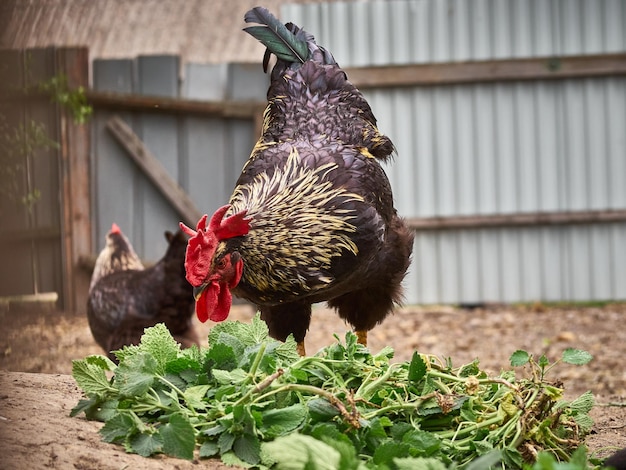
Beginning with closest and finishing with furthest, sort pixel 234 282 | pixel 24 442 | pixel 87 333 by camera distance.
Answer: pixel 24 442 < pixel 234 282 < pixel 87 333

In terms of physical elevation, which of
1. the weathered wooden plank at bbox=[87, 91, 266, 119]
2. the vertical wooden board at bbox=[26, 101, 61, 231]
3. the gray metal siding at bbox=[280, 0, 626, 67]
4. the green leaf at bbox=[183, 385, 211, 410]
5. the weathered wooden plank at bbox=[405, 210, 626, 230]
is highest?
the gray metal siding at bbox=[280, 0, 626, 67]

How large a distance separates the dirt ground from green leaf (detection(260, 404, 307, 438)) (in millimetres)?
217

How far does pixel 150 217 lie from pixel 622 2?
235 inches

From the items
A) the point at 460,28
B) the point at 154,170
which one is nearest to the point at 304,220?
the point at 154,170

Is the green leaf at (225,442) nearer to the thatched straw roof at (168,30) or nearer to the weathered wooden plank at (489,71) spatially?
the thatched straw roof at (168,30)

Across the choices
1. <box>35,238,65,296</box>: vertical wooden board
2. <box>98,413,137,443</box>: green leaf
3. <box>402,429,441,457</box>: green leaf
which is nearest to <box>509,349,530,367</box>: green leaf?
<box>402,429,441,457</box>: green leaf

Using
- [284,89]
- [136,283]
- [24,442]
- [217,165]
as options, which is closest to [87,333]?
[136,283]

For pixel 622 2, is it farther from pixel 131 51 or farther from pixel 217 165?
pixel 131 51

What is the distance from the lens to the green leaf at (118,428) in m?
2.47

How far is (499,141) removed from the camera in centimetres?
934

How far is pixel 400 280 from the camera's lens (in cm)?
431

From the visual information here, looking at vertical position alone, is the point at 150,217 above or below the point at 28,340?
above

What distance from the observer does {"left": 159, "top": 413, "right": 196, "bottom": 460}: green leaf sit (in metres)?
2.40

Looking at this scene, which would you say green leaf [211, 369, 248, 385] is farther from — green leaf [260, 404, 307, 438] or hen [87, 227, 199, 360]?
hen [87, 227, 199, 360]
